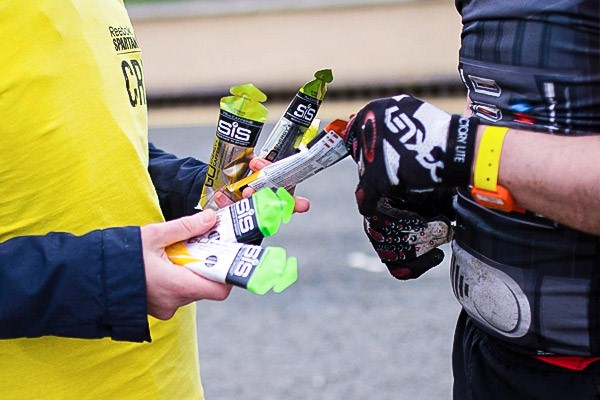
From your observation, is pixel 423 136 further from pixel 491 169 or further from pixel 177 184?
pixel 177 184

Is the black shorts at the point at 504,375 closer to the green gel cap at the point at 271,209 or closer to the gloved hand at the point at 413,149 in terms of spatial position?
the gloved hand at the point at 413,149

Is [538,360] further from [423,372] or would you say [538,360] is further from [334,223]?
[334,223]

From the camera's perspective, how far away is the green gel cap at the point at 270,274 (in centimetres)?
135

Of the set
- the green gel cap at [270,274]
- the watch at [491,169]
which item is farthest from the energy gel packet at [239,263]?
the watch at [491,169]

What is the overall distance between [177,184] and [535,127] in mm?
769

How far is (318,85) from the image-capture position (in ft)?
5.64

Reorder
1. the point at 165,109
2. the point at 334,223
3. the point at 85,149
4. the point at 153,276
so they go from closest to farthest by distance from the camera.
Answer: the point at 153,276 < the point at 85,149 < the point at 334,223 < the point at 165,109

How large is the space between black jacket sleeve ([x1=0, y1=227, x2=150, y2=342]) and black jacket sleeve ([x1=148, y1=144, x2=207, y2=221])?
0.52 m

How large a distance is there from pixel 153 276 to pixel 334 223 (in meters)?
4.56

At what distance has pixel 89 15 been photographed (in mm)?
1640

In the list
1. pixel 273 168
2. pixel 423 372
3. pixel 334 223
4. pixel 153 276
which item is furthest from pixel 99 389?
pixel 334 223

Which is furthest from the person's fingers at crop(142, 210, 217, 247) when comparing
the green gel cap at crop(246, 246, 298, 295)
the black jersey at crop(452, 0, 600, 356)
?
the black jersey at crop(452, 0, 600, 356)

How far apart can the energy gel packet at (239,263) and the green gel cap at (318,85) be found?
400 mm

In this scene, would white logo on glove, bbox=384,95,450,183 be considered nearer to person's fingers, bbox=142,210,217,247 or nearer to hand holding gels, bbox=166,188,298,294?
hand holding gels, bbox=166,188,298,294
